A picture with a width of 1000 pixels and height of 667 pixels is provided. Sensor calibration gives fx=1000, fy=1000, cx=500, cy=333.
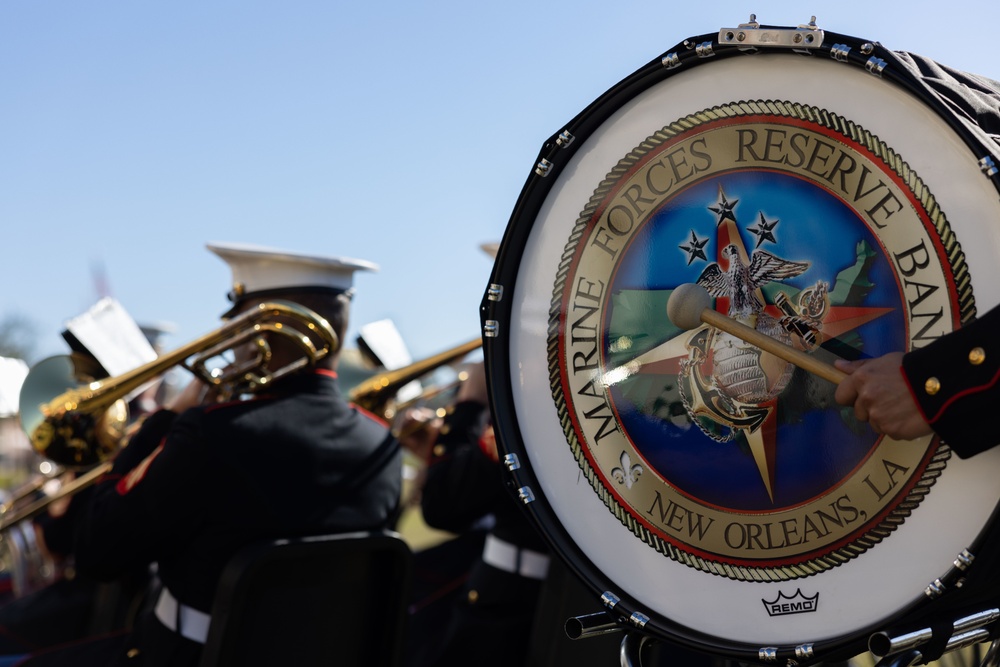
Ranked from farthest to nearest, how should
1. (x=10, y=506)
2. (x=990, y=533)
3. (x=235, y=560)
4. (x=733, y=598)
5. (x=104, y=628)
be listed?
1. (x=10, y=506)
2. (x=104, y=628)
3. (x=235, y=560)
4. (x=733, y=598)
5. (x=990, y=533)

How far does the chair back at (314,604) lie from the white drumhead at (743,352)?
903 mm

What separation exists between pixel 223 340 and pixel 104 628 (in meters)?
1.64

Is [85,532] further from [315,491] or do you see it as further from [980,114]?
[980,114]

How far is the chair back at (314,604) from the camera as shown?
2154 millimetres

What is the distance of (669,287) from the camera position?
1409 millimetres

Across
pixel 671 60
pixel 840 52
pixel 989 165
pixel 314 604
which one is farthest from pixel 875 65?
pixel 314 604

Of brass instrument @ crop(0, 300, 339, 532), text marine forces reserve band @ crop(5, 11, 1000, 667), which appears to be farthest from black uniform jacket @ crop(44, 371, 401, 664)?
text marine forces reserve band @ crop(5, 11, 1000, 667)

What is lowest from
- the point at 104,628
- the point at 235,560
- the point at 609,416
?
the point at 104,628

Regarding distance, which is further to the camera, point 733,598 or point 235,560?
point 235,560

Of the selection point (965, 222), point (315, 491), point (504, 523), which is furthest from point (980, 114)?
point (504, 523)

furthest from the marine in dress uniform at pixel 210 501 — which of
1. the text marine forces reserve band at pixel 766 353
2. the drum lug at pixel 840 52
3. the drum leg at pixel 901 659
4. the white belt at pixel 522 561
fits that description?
the drum lug at pixel 840 52

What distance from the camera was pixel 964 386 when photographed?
1105 mm

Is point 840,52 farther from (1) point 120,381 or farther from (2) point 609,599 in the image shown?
(1) point 120,381

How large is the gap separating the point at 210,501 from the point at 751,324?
164 cm
